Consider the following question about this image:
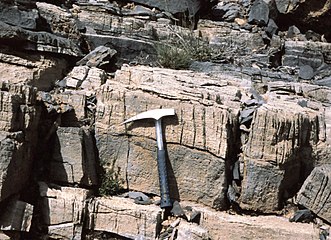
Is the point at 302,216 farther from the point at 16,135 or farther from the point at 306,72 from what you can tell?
the point at 16,135

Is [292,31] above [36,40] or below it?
above

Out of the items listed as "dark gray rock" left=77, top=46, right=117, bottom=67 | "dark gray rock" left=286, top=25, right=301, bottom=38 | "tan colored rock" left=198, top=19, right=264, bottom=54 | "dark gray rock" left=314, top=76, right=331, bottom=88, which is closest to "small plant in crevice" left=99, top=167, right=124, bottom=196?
"dark gray rock" left=77, top=46, right=117, bottom=67

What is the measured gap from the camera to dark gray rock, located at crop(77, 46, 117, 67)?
603 centimetres

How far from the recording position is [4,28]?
5.72m

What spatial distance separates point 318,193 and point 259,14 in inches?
147

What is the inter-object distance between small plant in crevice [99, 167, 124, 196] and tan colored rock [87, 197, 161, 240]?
0.70 ft

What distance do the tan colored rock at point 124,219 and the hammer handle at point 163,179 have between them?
0.10m

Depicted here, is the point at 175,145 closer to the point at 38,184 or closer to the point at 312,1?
the point at 38,184

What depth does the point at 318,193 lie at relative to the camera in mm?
4875

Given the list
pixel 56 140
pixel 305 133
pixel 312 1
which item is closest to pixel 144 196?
pixel 56 140

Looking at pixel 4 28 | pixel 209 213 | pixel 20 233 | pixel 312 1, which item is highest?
pixel 312 1

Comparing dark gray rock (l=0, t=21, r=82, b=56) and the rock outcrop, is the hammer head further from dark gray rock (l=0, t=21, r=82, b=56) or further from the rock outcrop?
dark gray rock (l=0, t=21, r=82, b=56)

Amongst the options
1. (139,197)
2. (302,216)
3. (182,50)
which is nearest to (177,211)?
(139,197)

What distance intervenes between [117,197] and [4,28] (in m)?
2.40
